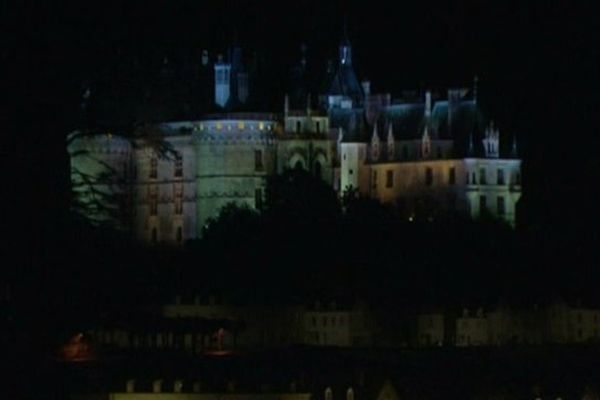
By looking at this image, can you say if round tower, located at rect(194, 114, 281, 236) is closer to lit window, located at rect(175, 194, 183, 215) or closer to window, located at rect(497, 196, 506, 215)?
lit window, located at rect(175, 194, 183, 215)

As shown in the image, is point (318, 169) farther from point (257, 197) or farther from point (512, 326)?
point (512, 326)

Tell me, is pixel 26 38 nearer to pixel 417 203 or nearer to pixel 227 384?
pixel 227 384

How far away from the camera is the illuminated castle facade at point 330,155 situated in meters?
66.0

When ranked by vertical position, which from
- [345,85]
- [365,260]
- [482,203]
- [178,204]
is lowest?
[365,260]

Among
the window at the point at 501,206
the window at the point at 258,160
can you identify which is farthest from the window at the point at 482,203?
the window at the point at 258,160

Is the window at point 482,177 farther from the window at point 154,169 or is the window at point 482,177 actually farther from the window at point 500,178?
the window at point 154,169

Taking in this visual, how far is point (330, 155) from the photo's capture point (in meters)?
67.1

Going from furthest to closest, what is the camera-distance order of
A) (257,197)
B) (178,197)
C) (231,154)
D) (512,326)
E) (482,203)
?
(178,197) < (231,154) < (257,197) < (482,203) < (512,326)

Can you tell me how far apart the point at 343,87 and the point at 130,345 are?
31159 millimetres

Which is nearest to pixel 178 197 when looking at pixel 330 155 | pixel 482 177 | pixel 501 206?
pixel 330 155

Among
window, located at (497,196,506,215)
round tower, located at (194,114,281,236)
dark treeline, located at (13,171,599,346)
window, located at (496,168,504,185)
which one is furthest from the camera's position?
round tower, located at (194,114,281,236)

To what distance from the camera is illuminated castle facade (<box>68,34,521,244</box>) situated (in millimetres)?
66000

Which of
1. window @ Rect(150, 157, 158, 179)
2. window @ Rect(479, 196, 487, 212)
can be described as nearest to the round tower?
window @ Rect(150, 157, 158, 179)

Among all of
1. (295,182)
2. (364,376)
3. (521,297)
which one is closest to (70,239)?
(364,376)
